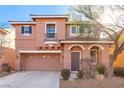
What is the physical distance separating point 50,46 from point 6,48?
457 centimetres

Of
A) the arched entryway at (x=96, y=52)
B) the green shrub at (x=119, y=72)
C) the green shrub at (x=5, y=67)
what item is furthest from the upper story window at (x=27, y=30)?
the green shrub at (x=119, y=72)

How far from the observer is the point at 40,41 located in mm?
26344

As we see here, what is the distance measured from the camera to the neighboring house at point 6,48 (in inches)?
1020

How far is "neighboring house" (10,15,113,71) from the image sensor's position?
79.7ft

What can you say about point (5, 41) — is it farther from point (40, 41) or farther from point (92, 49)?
point (92, 49)

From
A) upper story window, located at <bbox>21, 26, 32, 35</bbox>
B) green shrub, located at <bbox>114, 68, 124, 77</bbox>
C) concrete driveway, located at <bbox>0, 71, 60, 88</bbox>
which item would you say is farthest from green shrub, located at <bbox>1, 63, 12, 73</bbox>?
green shrub, located at <bbox>114, 68, 124, 77</bbox>

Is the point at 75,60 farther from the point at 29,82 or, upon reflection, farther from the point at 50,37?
the point at 29,82

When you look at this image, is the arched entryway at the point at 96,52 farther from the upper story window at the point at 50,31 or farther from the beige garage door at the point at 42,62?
the upper story window at the point at 50,31

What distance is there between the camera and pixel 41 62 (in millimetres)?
27156

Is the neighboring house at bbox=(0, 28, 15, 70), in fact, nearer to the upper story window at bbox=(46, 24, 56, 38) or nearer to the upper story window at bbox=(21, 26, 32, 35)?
the upper story window at bbox=(21, 26, 32, 35)

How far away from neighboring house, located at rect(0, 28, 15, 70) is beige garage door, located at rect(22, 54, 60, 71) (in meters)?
1.66

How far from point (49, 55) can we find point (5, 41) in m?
5.14
